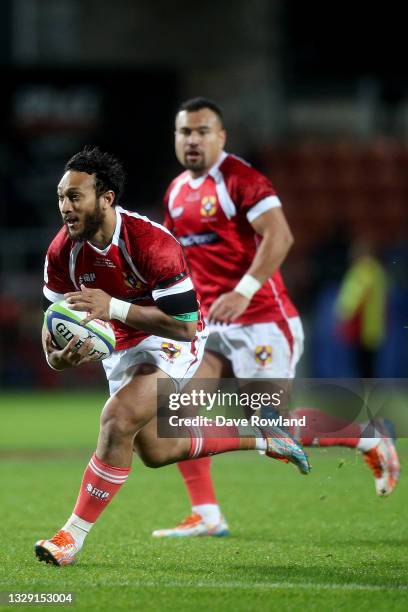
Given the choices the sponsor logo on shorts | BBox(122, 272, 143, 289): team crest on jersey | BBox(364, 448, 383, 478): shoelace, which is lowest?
BBox(364, 448, 383, 478): shoelace

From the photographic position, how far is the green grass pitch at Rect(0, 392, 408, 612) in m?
4.48

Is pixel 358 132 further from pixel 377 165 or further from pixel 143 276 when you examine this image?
pixel 143 276

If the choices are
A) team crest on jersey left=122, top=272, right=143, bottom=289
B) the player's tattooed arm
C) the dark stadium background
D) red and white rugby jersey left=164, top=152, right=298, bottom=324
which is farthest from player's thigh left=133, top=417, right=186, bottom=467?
the dark stadium background

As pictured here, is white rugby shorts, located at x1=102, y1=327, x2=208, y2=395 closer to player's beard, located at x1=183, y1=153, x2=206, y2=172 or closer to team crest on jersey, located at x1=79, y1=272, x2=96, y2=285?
team crest on jersey, located at x1=79, y1=272, x2=96, y2=285

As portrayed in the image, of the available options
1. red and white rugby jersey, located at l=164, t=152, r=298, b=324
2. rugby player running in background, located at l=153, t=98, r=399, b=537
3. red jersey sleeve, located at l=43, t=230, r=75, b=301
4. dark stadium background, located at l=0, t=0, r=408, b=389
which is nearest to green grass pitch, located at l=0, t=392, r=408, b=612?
rugby player running in background, located at l=153, t=98, r=399, b=537

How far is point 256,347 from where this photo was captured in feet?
21.2

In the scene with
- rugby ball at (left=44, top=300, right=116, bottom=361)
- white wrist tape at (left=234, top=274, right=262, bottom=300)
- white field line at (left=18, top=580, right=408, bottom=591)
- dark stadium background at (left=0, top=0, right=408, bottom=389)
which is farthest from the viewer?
dark stadium background at (left=0, top=0, right=408, bottom=389)

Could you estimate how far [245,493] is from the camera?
7.84 metres

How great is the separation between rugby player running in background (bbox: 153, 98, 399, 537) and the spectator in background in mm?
8309

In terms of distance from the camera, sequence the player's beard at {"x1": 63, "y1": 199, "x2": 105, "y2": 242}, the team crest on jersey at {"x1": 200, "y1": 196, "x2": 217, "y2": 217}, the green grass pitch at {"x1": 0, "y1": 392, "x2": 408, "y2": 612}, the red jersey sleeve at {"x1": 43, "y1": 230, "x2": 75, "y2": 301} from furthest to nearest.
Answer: the team crest on jersey at {"x1": 200, "y1": 196, "x2": 217, "y2": 217}
the red jersey sleeve at {"x1": 43, "y1": 230, "x2": 75, "y2": 301}
the player's beard at {"x1": 63, "y1": 199, "x2": 105, "y2": 242}
the green grass pitch at {"x1": 0, "y1": 392, "x2": 408, "y2": 612}

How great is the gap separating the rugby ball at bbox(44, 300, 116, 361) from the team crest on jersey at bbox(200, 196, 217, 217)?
147 cm

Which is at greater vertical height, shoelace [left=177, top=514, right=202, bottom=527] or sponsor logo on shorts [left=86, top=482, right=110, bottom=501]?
sponsor logo on shorts [left=86, top=482, right=110, bottom=501]

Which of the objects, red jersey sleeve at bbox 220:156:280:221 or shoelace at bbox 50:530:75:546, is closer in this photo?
shoelace at bbox 50:530:75:546

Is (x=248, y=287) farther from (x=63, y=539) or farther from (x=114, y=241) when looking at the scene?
(x=63, y=539)
